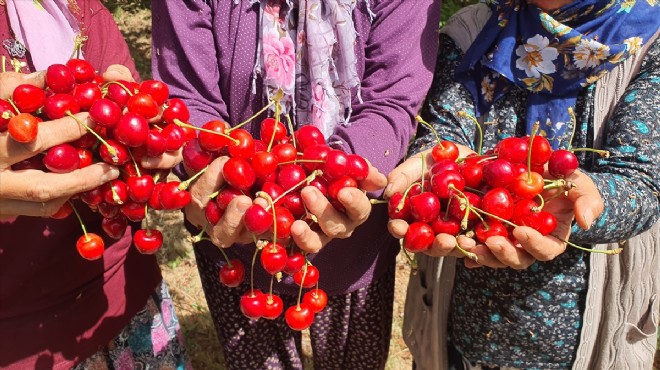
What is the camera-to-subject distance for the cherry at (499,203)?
3.96ft

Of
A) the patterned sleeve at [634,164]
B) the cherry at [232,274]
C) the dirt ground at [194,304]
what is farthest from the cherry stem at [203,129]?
the dirt ground at [194,304]

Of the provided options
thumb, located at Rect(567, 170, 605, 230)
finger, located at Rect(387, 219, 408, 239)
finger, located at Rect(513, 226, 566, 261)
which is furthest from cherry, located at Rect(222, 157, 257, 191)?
thumb, located at Rect(567, 170, 605, 230)

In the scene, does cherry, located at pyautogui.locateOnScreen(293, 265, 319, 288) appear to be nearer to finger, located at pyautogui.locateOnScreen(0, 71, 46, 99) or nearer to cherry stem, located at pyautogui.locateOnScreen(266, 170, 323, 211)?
cherry stem, located at pyautogui.locateOnScreen(266, 170, 323, 211)

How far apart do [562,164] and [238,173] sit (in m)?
0.67

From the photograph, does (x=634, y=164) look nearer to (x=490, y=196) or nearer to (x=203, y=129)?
(x=490, y=196)

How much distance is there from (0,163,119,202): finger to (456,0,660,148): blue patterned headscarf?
101 cm

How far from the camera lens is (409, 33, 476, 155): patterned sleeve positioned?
5.33 feet

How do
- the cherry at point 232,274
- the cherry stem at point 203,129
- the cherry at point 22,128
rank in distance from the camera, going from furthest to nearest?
the cherry at point 232,274 → the cherry stem at point 203,129 → the cherry at point 22,128

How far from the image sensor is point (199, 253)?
1.95m

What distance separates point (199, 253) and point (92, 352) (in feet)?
1.47

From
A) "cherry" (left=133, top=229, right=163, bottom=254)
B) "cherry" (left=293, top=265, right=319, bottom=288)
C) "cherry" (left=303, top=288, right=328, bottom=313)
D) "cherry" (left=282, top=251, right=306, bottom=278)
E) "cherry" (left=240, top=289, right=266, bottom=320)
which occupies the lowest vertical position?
"cherry" (left=303, top=288, right=328, bottom=313)

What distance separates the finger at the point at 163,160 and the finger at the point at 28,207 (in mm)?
187

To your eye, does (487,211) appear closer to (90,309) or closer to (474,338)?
(474,338)

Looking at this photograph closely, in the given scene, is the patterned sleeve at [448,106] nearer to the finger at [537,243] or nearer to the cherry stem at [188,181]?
the finger at [537,243]
